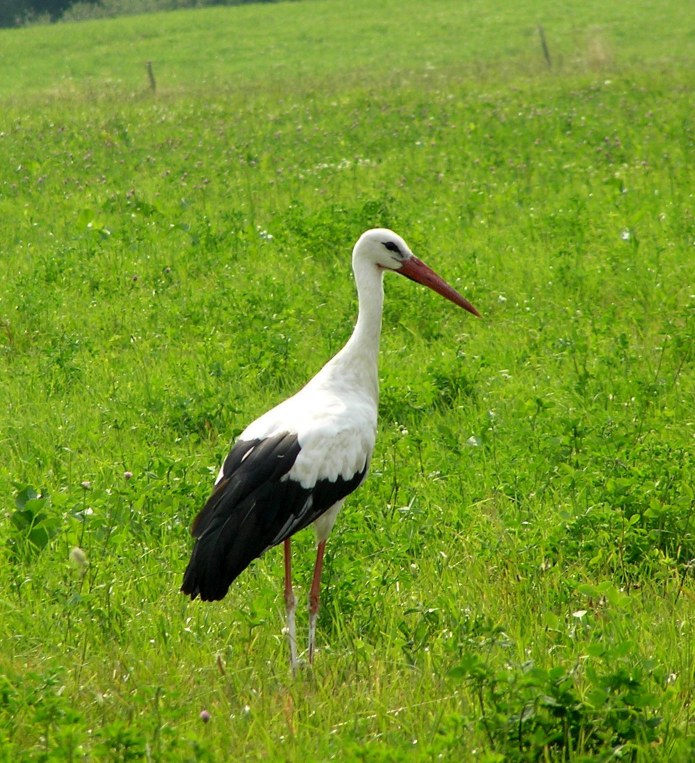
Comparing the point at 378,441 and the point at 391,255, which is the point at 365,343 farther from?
the point at 378,441

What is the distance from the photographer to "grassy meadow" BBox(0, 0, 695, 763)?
3.27 m

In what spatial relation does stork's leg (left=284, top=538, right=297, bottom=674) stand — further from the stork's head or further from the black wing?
the stork's head

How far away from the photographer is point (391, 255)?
4.81 metres

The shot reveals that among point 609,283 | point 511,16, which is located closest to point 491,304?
point 609,283

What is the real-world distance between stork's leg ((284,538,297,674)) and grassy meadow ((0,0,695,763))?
0.23 feet

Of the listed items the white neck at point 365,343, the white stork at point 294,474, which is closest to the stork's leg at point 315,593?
the white stork at point 294,474

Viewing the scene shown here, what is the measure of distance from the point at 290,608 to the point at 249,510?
1.33 ft

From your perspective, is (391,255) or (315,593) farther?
(391,255)

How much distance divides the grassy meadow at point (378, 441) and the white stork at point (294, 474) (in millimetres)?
249

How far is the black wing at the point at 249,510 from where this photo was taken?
373 cm

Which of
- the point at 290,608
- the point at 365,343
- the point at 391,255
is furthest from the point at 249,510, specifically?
the point at 391,255

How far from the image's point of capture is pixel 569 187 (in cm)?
1077

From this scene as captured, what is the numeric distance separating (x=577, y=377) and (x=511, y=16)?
31481 mm

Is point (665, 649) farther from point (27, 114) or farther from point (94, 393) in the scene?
point (27, 114)
